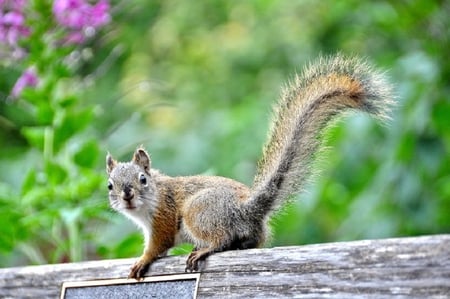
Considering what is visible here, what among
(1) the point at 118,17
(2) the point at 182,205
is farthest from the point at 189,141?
(2) the point at 182,205

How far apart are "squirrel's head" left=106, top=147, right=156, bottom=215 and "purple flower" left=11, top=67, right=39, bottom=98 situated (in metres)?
0.79

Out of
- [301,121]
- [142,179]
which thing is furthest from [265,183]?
[142,179]

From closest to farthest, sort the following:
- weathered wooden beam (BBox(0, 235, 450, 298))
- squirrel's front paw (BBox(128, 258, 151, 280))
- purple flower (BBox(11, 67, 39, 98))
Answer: weathered wooden beam (BBox(0, 235, 450, 298)) < squirrel's front paw (BBox(128, 258, 151, 280)) < purple flower (BBox(11, 67, 39, 98))

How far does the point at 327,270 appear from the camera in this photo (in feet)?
6.28

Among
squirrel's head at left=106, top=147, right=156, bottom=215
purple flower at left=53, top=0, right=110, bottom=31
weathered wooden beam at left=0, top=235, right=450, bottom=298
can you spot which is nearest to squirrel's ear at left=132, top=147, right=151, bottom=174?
squirrel's head at left=106, top=147, right=156, bottom=215

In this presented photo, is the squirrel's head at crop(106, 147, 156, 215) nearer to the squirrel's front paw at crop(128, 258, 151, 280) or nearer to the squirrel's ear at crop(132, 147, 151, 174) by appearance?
the squirrel's ear at crop(132, 147, 151, 174)

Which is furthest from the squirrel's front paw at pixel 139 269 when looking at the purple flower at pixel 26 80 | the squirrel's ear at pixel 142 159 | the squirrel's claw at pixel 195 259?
the purple flower at pixel 26 80

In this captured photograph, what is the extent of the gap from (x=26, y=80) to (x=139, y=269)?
1.07 m

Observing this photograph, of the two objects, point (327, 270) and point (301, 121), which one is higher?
point (301, 121)

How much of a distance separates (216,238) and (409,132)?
1.49 metres

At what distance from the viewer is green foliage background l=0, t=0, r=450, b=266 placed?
9.66 ft

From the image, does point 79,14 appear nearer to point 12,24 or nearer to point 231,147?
point 12,24

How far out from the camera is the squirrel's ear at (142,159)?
7.83 feet

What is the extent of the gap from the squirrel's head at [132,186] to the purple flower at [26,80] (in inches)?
31.1
